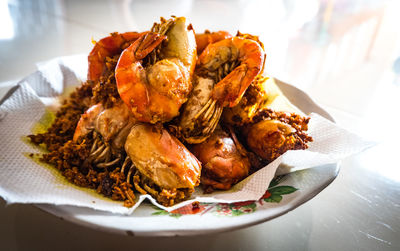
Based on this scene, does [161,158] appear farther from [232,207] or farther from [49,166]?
[49,166]

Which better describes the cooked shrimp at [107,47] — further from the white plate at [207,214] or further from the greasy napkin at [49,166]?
the white plate at [207,214]

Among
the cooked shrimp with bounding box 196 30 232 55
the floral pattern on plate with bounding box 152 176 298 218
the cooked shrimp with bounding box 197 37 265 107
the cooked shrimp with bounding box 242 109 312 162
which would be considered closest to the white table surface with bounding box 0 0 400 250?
the floral pattern on plate with bounding box 152 176 298 218

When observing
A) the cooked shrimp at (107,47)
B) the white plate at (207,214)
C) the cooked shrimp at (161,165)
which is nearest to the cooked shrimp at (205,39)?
the cooked shrimp at (107,47)

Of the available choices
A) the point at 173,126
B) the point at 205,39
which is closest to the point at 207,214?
the point at 173,126

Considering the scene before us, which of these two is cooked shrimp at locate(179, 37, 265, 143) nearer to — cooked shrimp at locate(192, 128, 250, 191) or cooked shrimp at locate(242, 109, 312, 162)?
cooked shrimp at locate(192, 128, 250, 191)

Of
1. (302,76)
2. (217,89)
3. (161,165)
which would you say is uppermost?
(217,89)
